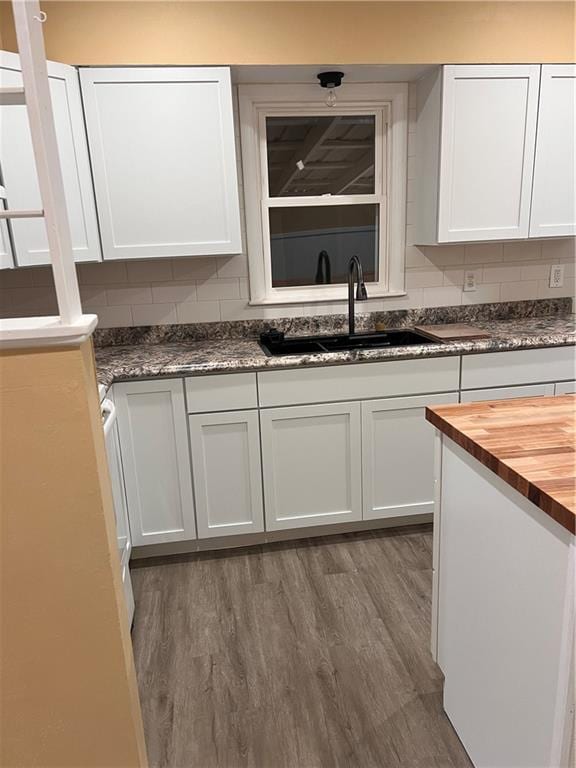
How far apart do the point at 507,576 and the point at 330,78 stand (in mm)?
2267

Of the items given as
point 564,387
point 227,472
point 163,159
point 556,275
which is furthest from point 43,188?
point 556,275

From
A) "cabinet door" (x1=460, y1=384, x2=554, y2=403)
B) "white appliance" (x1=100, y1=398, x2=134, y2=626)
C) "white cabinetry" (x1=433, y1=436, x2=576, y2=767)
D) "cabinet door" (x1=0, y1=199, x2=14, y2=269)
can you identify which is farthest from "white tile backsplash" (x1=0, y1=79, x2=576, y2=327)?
"white cabinetry" (x1=433, y1=436, x2=576, y2=767)

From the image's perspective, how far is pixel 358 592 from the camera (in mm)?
2264

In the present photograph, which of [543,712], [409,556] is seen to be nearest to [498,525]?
[543,712]

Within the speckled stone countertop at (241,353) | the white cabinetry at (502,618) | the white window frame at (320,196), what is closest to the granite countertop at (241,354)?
the speckled stone countertop at (241,353)

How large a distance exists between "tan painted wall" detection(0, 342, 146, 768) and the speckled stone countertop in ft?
3.68

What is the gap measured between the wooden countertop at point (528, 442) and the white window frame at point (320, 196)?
1562mm

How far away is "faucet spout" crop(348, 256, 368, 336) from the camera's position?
2.58m

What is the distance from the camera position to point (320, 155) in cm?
284

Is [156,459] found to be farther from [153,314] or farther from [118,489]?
[153,314]

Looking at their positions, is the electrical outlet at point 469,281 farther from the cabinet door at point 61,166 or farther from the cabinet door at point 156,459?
the cabinet door at point 61,166

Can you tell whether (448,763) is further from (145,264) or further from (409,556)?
(145,264)

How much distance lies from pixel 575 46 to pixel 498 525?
2.45m

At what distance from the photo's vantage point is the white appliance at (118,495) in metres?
1.92
